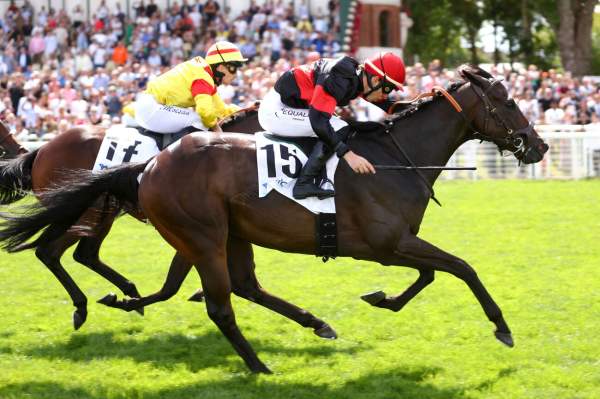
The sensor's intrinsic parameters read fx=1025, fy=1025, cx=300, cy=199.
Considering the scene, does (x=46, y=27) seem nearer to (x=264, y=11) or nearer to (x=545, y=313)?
(x=264, y=11)

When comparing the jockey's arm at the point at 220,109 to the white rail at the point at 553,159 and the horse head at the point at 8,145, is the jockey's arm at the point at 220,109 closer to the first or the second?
the horse head at the point at 8,145

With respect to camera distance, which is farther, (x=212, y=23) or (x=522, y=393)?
(x=212, y=23)

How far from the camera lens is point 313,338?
7309 millimetres

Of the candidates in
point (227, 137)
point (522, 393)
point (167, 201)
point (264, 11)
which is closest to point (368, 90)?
point (227, 137)

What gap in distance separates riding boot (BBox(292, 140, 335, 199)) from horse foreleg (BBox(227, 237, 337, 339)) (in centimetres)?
90

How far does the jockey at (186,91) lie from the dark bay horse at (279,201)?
4.85 ft

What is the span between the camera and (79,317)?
777 centimetres

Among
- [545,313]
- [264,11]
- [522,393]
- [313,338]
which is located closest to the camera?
[522,393]

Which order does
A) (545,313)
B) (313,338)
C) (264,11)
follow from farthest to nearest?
(264,11), (545,313), (313,338)

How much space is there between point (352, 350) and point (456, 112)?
5.73 ft

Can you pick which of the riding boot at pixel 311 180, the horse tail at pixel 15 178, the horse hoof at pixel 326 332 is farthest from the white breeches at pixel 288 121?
the horse tail at pixel 15 178

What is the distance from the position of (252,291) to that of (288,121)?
129 centimetres

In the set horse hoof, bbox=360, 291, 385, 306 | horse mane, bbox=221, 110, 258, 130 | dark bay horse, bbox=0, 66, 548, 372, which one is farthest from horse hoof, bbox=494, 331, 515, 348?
horse mane, bbox=221, 110, 258, 130

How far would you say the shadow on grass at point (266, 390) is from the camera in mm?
5934
